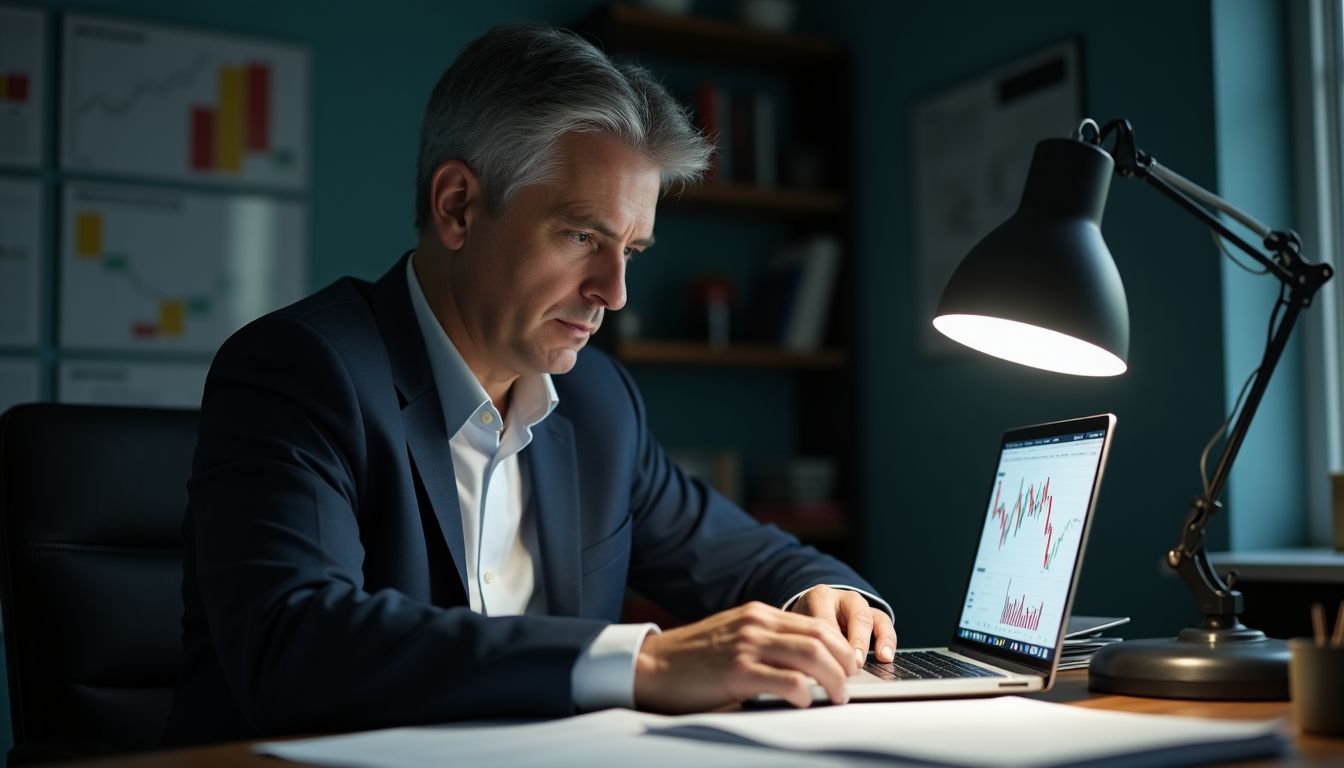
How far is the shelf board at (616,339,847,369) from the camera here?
323cm

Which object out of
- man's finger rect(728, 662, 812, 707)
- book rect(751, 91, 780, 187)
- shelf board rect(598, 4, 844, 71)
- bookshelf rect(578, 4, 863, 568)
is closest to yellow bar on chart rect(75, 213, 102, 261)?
bookshelf rect(578, 4, 863, 568)

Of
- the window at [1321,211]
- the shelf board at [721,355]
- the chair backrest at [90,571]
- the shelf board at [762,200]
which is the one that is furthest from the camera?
the shelf board at [762,200]

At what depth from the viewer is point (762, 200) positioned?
3.40 meters

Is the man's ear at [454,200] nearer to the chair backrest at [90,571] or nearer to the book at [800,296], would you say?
the chair backrest at [90,571]

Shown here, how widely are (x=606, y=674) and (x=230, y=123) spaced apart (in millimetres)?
2481

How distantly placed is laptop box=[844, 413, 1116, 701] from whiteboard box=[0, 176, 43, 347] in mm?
2302

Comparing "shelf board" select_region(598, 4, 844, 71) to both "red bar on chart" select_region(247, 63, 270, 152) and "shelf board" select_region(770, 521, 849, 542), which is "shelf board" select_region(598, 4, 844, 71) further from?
"shelf board" select_region(770, 521, 849, 542)

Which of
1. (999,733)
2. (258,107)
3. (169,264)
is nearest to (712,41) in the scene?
(258,107)

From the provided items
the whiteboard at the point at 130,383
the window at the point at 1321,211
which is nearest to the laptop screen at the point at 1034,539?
the window at the point at 1321,211

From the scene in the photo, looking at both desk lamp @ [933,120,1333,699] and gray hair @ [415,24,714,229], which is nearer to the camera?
desk lamp @ [933,120,1333,699]

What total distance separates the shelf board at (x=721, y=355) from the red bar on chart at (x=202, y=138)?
3.60 ft

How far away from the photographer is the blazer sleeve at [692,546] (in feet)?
5.43

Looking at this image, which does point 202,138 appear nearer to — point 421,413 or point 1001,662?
point 421,413

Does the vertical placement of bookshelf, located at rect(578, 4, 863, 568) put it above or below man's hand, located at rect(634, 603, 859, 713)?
above
